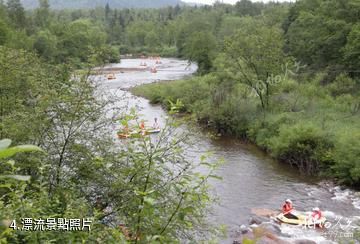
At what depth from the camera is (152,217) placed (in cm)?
392

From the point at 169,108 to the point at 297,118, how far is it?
2069cm

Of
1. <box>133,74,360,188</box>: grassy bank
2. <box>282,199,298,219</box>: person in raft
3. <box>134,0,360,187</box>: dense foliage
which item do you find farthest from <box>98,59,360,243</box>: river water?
<box>134,0,360,187</box>: dense foliage

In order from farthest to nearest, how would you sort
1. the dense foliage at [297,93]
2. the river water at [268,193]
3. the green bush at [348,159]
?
the dense foliage at [297,93], the green bush at [348,159], the river water at [268,193]

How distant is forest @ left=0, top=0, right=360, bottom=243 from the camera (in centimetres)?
419

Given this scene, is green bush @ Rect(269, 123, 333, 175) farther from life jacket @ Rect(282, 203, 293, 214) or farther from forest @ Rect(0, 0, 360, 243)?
life jacket @ Rect(282, 203, 293, 214)

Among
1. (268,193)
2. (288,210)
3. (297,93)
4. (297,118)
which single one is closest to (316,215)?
(288,210)

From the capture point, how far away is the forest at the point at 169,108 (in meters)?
4.19

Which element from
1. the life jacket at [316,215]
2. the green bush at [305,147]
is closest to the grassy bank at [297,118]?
the green bush at [305,147]

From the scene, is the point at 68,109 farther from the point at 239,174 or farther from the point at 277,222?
the point at 239,174

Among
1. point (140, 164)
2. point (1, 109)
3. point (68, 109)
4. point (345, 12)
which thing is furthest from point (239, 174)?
point (345, 12)

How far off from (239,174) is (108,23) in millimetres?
107198

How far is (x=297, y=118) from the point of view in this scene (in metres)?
24.3

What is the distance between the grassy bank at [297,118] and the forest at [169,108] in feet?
0.23

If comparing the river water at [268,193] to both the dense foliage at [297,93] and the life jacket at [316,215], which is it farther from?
the dense foliage at [297,93]
